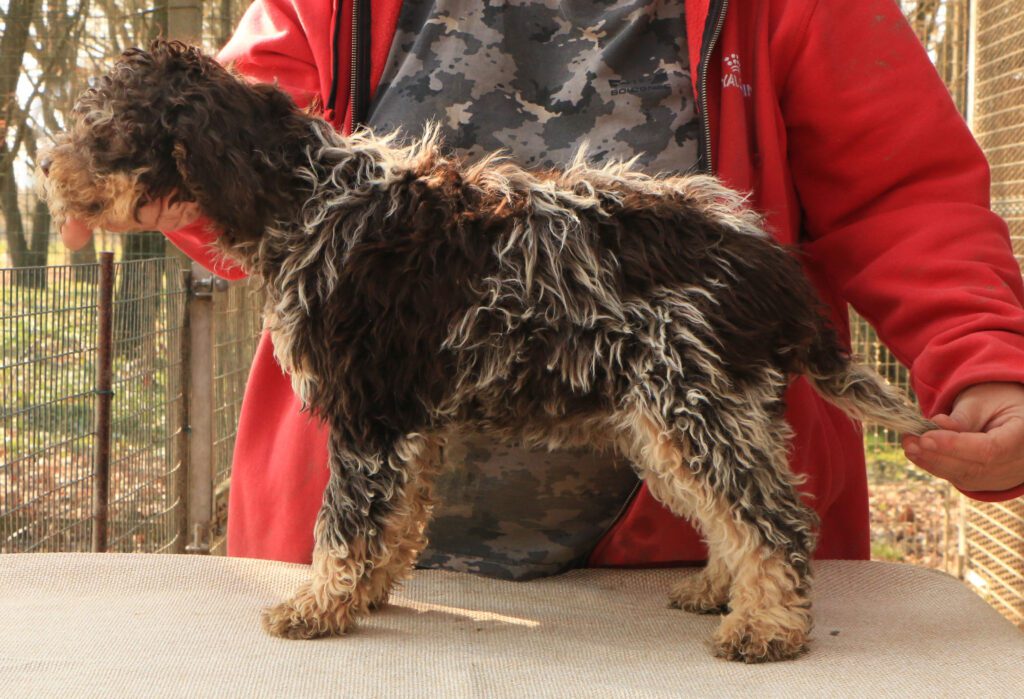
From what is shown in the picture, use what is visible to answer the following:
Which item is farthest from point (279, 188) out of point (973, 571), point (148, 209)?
point (973, 571)

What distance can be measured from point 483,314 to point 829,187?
4.23 feet

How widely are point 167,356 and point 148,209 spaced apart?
335 centimetres

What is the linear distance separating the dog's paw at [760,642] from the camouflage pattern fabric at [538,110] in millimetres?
742

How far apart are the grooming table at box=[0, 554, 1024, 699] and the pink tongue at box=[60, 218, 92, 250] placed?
92 centimetres

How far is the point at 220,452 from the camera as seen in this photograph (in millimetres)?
6195

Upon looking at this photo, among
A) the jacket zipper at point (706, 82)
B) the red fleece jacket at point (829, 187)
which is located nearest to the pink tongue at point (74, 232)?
the red fleece jacket at point (829, 187)

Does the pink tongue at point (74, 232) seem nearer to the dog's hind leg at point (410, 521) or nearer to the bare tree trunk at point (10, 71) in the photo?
the dog's hind leg at point (410, 521)

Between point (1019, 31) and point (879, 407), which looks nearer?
point (879, 407)

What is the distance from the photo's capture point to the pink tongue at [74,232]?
2.42 m

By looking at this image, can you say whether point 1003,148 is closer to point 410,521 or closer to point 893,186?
point 893,186

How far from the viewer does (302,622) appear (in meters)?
2.50

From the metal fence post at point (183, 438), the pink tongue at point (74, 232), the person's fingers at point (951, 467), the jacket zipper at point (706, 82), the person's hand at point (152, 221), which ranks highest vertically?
the jacket zipper at point (706, 82)

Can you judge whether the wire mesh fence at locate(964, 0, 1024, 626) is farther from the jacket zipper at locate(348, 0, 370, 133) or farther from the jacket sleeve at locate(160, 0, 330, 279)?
the jacket sleeve at locate(160, 0, 330, 279)

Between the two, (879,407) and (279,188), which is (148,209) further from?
(879,407)
